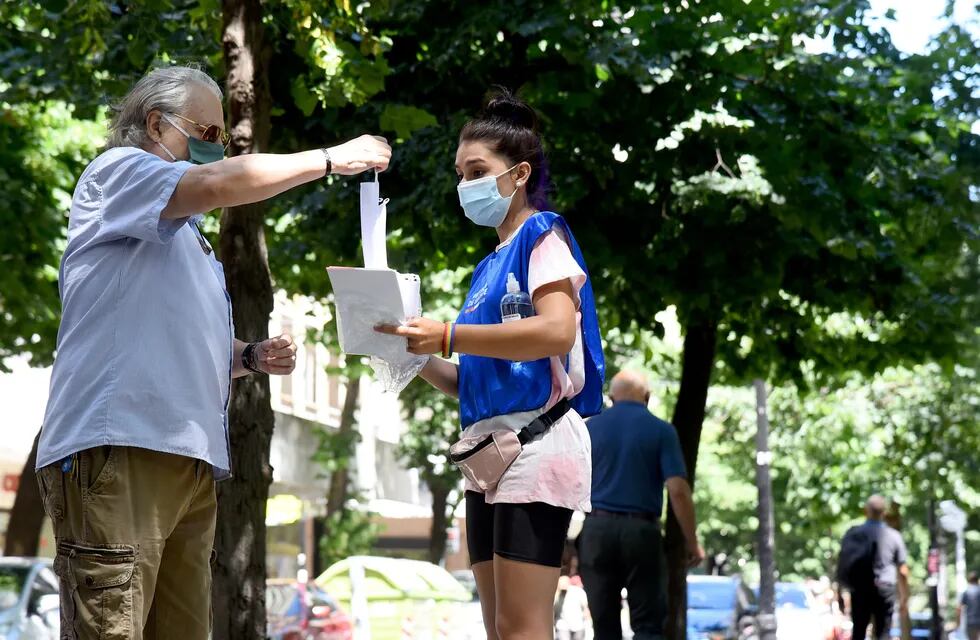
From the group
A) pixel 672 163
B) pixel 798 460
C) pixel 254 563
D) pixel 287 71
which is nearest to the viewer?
pixel 254 563

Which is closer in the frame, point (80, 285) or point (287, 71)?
point (80, 285)

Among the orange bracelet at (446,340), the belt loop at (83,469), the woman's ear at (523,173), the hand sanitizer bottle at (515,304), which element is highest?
the woman's ear at (523,173)

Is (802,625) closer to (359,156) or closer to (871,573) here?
(871,573)

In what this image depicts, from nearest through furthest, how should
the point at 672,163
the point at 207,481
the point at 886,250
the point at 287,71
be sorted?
the point at 207,481 < the point at 287,71 < the point at 672,163 < the point at 886,250

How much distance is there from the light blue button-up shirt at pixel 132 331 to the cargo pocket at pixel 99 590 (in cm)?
24

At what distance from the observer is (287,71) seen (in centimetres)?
1158

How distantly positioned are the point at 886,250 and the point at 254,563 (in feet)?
26.4

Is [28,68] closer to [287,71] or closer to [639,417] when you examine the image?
[287,71]

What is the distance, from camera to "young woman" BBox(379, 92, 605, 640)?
4.03 m

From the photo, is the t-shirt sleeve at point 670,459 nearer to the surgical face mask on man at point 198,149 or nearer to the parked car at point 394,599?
the surgical face mask on man at point 198,149

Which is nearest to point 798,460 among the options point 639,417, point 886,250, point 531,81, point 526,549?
point 886,250

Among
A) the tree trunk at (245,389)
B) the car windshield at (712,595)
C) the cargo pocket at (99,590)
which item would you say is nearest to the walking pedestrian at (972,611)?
the car windshield at (712,595)

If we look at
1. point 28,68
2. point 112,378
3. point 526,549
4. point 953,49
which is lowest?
point 526,549

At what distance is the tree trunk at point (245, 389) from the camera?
25.3 feet
